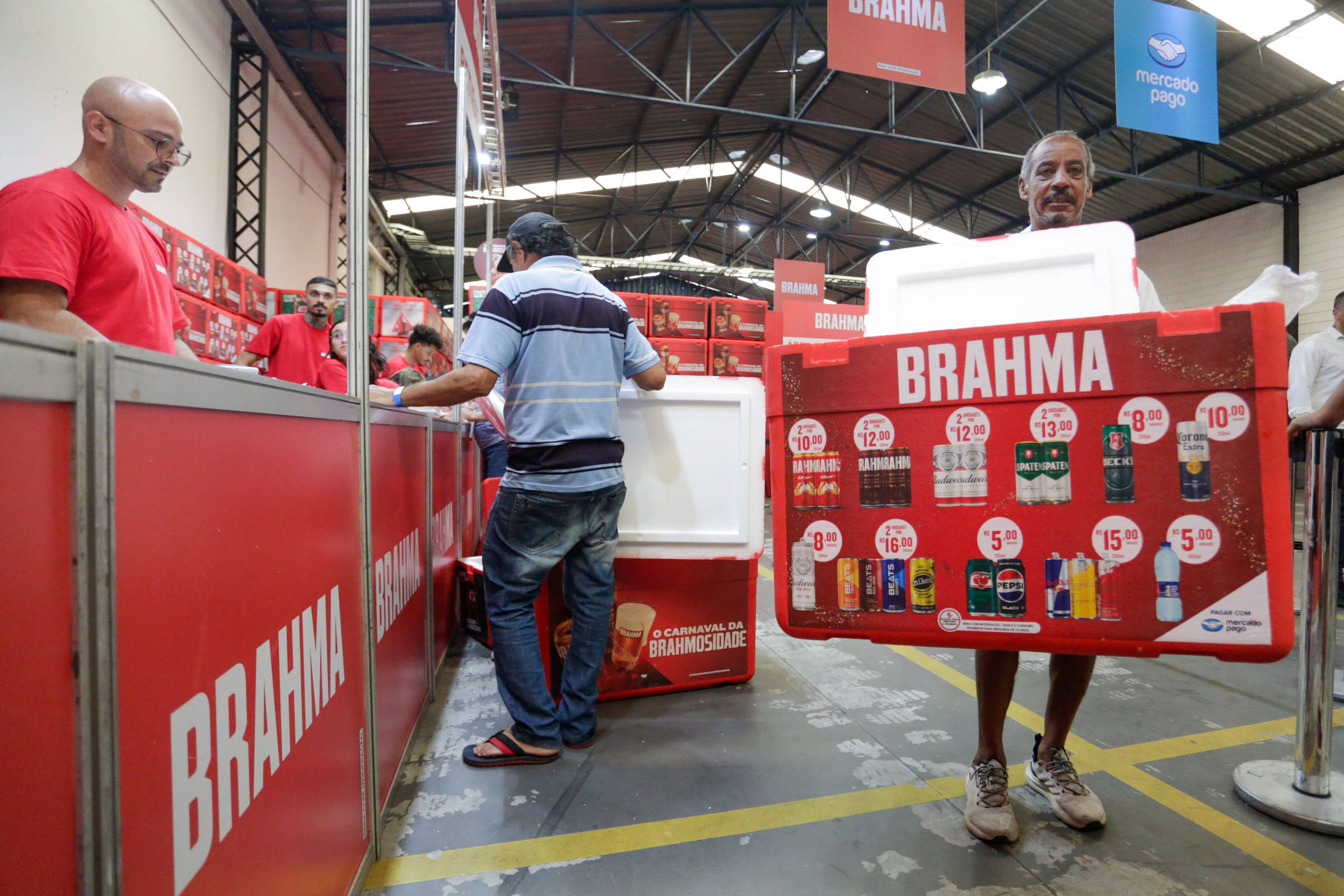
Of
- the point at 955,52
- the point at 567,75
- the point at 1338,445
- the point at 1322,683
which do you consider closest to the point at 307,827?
the point at 1322,683

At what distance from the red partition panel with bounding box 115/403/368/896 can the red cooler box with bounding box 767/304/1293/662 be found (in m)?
0.85

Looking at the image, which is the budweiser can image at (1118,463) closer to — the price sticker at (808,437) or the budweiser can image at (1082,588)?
the budweiser can image at (1082,588)

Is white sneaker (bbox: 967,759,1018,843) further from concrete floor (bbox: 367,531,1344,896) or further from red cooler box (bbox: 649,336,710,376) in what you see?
red cooler box (bbox: 649,336,710,376)

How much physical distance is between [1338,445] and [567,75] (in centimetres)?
903

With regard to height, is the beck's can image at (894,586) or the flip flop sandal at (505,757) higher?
the beck's can image at (894,586)

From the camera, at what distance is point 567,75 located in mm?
8719

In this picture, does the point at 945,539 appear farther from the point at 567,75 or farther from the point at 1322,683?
the point at 567,75

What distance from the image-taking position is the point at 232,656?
3.00 ft

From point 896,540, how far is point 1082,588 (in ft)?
1.00

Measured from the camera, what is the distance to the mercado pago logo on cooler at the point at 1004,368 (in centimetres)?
110

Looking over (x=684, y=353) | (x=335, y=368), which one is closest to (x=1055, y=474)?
(x=335, y=368)

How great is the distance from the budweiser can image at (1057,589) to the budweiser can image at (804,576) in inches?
15.3

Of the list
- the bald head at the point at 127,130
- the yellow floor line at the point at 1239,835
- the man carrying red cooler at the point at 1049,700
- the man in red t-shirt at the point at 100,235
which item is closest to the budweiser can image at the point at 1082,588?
the man carrying red cooler at the point at 1049,700

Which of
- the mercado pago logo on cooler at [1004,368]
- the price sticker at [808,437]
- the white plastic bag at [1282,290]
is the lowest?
the price sticker at [808,437]
